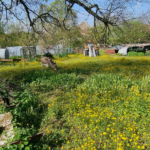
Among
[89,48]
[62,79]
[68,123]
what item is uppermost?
[89,48]

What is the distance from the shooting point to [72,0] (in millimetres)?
7004

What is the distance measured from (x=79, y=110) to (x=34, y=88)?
10.6 feet

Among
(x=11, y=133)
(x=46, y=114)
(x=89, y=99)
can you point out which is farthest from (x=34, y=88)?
(x=11, y=133)

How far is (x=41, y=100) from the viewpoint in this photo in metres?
5.71

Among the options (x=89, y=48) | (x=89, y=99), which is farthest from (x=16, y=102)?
(x=89, y=48)

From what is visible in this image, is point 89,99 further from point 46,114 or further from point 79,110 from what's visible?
point 46,114

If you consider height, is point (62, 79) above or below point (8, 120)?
above

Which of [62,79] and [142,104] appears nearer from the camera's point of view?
[142,104]

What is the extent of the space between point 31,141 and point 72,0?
668cm

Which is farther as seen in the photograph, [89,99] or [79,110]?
[89,99]

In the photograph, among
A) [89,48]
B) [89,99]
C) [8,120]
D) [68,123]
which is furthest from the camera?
[89,48]

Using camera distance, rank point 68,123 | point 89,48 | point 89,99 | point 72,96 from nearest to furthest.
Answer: point 68,123, point 89,99, point 72,96, point 89,48

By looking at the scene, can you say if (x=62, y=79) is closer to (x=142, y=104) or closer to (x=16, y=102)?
(x=16, y=102)

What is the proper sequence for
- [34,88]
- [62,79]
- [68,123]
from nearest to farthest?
[68,123] < [34,88] < [62,79]
